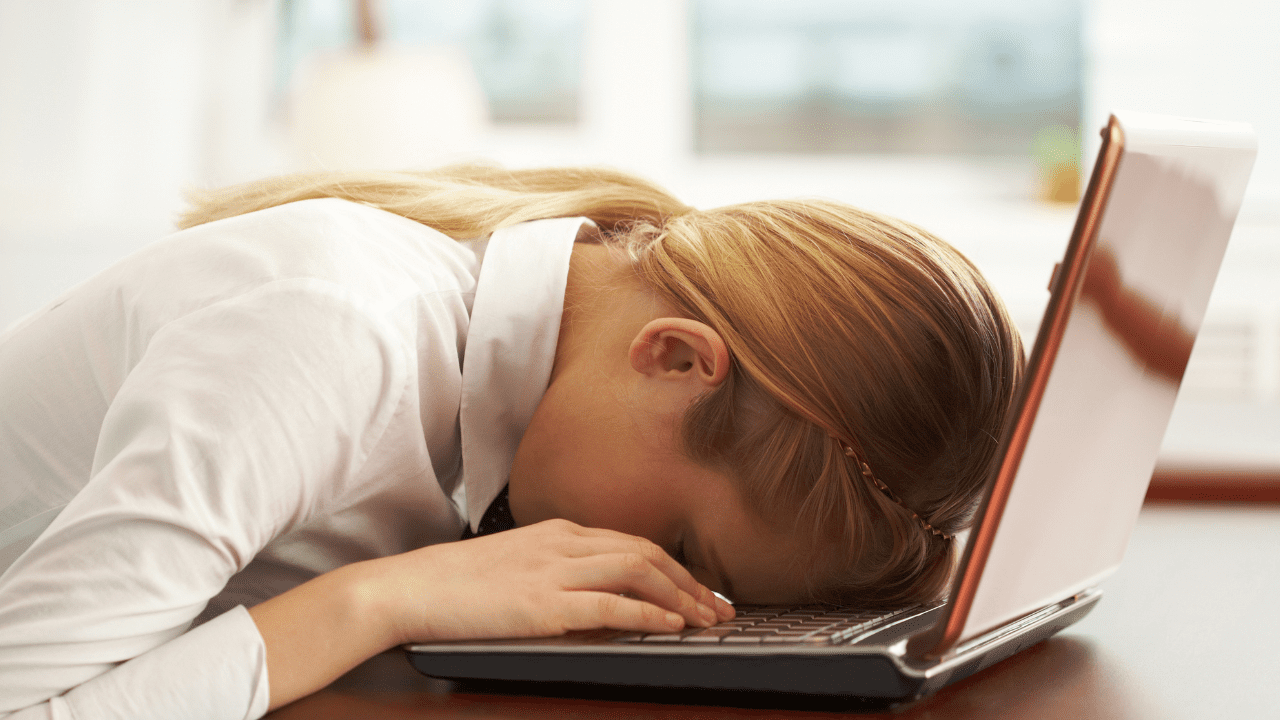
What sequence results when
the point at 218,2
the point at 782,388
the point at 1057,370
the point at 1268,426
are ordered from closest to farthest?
the point at 1057,370
the point at 782,388
the point at 1268,426
the point at 218,2

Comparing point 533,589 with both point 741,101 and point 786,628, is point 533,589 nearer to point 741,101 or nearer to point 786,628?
point 786,628

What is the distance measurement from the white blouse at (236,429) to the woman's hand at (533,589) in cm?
8

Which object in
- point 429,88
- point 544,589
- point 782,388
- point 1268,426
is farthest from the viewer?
point 429,88

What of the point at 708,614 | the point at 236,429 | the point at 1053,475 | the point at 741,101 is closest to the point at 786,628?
the point at 708,614

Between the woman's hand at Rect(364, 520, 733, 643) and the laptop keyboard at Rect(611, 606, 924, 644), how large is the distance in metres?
0.02

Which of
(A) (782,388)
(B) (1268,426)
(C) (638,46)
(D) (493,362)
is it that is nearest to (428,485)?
(D) (493,362)

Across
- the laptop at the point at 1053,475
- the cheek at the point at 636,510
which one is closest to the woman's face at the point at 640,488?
the cheek at the point at 636,510

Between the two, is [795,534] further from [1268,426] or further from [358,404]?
[1268,426]

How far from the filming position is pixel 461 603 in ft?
1.87

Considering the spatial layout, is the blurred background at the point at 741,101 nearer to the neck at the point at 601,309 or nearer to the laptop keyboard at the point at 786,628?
the neck at the point at 601,309

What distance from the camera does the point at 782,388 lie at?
686mm

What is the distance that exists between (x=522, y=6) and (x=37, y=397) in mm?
3160

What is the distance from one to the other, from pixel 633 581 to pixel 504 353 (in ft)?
0.81

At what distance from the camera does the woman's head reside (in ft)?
2.20
